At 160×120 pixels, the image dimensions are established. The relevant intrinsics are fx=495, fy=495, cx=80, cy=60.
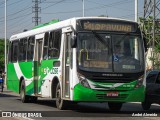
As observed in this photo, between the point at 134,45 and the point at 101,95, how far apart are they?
2114 millimetres

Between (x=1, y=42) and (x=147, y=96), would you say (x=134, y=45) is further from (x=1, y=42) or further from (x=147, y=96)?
(x=1, y=42)

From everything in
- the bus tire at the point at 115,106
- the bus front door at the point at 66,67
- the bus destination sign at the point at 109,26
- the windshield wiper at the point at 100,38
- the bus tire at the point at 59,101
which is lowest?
the bus tire at the point at 115,106

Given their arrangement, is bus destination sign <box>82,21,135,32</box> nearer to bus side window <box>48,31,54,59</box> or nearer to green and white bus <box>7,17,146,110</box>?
green and white bus <box>7,17,146,110</box>

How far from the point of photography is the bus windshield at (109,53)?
16.2m

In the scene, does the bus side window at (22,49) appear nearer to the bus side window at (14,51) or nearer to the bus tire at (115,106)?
the bus side window at (14,51)

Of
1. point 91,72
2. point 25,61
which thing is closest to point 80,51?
point 91,72

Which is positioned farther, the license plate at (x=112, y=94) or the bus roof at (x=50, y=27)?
the bus roof at (x=50, y=27)

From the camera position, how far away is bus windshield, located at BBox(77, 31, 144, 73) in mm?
16172

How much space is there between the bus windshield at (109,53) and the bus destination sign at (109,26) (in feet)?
0.63

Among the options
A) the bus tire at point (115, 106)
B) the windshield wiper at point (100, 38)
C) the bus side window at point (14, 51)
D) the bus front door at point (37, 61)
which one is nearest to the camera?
the windshield wiper at point (100, 38)

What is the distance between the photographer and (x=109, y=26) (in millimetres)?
16797

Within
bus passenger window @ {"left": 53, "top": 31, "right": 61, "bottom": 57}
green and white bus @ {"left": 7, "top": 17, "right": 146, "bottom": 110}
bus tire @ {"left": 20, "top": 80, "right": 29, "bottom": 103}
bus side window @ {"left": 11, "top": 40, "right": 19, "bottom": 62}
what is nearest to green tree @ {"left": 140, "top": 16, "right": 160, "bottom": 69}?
bus side window @ {"left": 11, "top": 40, "right": 19, "bottom": 62}

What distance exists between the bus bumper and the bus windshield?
0.66 meters

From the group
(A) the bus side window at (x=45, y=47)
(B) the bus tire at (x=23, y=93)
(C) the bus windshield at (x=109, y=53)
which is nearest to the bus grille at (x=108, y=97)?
(C) the bus windshield at (x=109, y=53)
